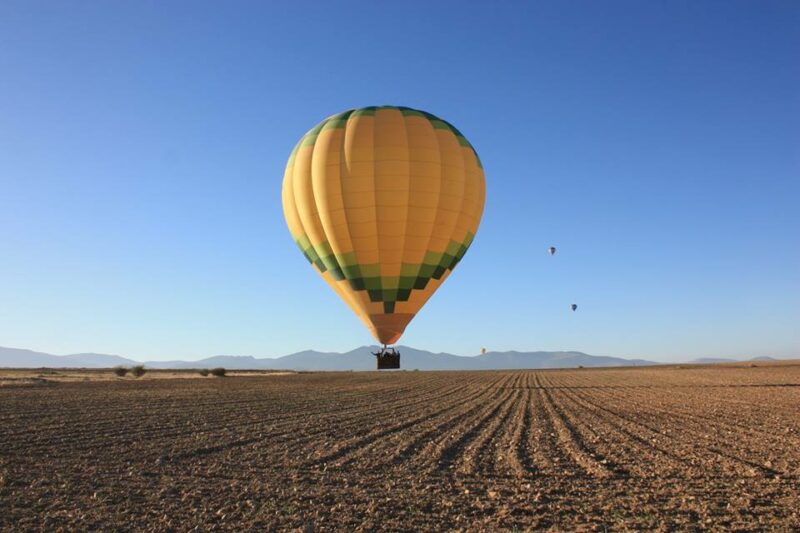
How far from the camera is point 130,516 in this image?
7.86m

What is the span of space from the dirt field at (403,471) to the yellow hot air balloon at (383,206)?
1320 centimetres

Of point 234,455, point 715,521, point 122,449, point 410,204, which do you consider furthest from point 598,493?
point 410,204

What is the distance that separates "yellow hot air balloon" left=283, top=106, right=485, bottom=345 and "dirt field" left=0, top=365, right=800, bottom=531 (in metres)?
13.2

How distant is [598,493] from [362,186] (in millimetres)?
23688

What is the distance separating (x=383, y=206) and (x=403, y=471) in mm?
21673

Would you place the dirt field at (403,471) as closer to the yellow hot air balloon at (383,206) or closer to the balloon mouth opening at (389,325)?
the yellow hot air balloon at (383,206)

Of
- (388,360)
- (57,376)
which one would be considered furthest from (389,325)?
(57,376)

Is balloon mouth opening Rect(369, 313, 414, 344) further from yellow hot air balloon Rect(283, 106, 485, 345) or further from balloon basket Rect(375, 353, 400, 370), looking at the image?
balloon basket Rect(375, 353, 400, 370)

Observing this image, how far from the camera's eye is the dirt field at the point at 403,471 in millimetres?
7676

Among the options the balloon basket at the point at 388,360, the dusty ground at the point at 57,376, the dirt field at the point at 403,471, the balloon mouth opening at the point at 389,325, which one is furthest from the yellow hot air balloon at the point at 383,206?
the dusty ground at the point at 57,376

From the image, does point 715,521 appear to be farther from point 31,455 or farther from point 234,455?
point 31,455

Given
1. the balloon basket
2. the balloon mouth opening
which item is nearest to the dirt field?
the balloon mouth opening

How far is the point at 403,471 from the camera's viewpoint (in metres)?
10.4

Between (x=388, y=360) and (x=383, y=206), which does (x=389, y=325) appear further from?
(x=383, y=206)
